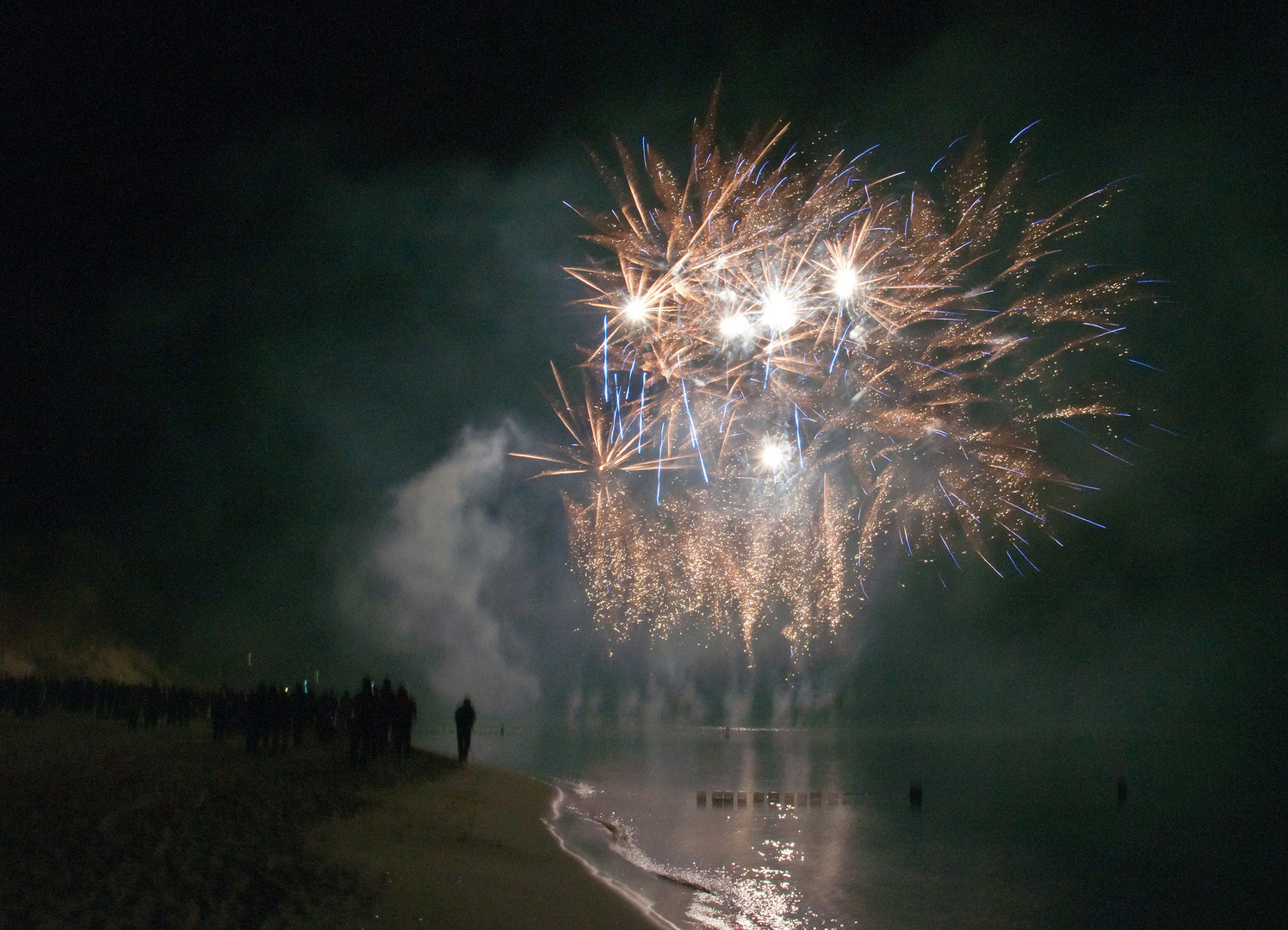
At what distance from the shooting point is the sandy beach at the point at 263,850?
18.8 feet

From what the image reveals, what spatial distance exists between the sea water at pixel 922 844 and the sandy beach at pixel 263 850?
2.03 m

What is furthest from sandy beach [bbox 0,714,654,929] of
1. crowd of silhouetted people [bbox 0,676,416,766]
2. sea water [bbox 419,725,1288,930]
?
sea water [bbox 419,725,1288,930]

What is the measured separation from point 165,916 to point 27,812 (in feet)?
11.0

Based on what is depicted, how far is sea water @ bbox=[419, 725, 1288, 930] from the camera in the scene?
460 inches

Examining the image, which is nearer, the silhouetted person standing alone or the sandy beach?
the sandy beach

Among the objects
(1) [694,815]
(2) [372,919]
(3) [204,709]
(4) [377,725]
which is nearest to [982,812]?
(1) [694,815]

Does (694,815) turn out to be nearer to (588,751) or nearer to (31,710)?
(31,710)

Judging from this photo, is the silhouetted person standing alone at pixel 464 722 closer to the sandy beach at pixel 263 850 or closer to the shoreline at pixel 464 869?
the sandy beach at pixel 263 850

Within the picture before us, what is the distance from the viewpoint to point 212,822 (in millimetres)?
7980

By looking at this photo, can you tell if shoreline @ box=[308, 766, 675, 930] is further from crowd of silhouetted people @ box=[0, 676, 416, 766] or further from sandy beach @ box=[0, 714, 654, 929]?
crowd of silhouetted people @ box=[0, 676, 416, 766]

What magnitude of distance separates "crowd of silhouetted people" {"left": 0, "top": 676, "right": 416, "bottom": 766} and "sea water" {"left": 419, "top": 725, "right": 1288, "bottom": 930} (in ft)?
12.4

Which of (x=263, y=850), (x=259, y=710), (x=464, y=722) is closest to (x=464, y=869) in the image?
(x=263, y=850)

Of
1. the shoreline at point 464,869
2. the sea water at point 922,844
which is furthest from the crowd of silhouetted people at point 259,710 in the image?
the sea water at point 922,844

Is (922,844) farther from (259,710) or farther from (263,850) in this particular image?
(263,850)
